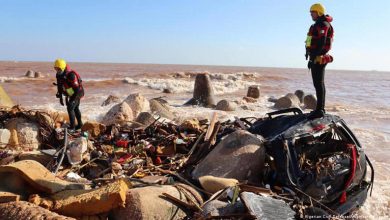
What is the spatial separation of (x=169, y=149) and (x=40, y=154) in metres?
1.87

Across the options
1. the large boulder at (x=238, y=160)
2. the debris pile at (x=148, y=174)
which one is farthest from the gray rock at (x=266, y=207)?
the large boulder at (x=238, y=160)

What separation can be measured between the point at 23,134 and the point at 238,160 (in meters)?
3.72

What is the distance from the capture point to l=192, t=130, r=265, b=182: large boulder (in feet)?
15.9

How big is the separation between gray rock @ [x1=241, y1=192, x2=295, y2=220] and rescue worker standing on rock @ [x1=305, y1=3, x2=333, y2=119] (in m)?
2.33

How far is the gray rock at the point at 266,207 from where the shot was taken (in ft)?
11.9

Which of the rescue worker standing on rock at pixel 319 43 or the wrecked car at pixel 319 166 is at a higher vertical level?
the rescue worker standing on rock at pixel 319 43

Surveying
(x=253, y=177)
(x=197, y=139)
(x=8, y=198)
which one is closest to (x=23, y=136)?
(x=197, y=139)

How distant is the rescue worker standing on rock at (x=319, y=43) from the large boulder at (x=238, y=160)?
58.9 inches

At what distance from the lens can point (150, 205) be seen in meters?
3.65

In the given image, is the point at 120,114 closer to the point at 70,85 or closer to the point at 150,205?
the point at 70,85

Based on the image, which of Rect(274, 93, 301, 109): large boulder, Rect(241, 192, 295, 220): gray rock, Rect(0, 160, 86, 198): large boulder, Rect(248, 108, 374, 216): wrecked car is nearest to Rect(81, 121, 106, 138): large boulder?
Rect(0, 160, 86, 198): large boulder

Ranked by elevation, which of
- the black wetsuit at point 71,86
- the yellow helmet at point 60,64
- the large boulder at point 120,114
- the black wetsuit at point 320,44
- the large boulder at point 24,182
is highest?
the black wetsuit at point 320,44

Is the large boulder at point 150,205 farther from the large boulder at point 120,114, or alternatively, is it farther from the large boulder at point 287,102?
the large boulder at point 287,102

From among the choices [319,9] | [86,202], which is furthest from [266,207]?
[319,9]
